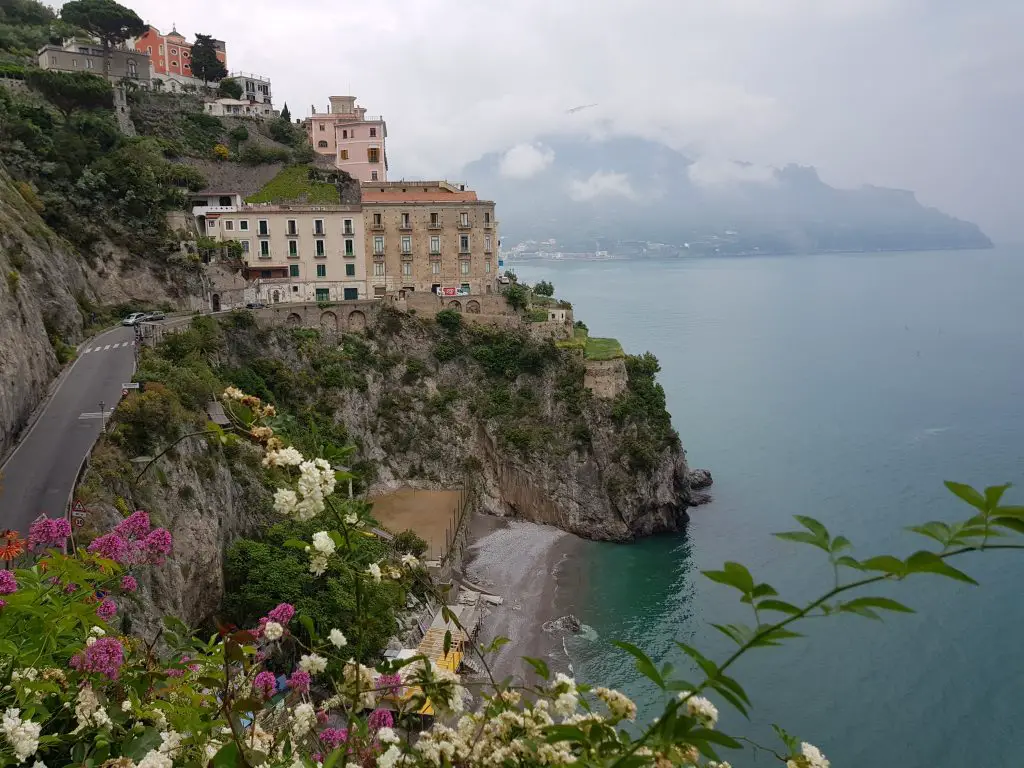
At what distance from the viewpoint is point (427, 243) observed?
143ft

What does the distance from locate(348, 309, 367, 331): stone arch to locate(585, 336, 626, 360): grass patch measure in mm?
12215

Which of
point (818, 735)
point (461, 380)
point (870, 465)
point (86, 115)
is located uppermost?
point (86, 115)

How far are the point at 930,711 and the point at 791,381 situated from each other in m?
48.6

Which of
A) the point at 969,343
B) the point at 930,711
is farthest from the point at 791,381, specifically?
the point at 930,711

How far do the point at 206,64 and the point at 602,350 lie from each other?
43039mm

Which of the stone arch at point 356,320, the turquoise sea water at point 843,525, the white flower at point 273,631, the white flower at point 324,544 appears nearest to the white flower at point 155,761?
the white flower at point 273,631

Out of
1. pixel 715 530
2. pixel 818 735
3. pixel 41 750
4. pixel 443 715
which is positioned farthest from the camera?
pixel 715 530

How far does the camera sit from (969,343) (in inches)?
3440

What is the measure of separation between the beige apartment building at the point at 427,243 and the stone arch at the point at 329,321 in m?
3.58

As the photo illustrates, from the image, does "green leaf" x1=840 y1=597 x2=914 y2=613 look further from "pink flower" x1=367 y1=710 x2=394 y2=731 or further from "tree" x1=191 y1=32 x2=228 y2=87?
"tree" x1=191 y1=32 x2=228 y2=87

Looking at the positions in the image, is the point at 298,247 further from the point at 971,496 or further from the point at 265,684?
the point at 971,496

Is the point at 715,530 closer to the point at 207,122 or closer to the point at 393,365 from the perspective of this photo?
the point at 393,365

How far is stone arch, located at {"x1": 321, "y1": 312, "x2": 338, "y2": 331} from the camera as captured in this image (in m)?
40.3

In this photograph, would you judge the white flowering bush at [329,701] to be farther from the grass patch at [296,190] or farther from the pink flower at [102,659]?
the grass patch at [296,190]
